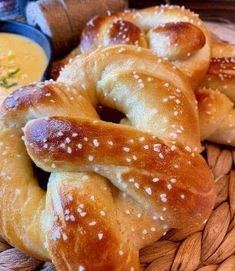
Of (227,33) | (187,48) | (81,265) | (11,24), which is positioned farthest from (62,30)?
(81,265)

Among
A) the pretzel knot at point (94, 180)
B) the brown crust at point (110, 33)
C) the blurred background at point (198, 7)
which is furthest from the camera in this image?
the blurred background at point (198, 7)

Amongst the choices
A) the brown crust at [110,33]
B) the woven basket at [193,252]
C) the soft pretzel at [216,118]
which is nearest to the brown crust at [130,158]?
the woven basket at [193,252]

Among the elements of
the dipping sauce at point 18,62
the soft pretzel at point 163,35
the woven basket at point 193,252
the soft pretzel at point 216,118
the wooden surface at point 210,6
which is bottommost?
the wooden surface at point 210,6

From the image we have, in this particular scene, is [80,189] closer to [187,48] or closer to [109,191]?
[109,191]

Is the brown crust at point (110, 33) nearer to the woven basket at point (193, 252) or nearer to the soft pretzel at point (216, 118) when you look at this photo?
the soft pretzel at point (216, 118)

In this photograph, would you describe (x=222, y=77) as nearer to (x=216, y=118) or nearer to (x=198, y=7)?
(x=216, y=118)

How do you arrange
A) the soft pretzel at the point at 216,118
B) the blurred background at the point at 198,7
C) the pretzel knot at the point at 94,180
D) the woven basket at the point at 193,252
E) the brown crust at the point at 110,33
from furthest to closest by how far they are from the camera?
the blurred background at the point at 198,7, the brown crust at the point at 110,33, the soft pretzel at the point at 216,118, the woven basket at the point at 193,252, the pretzel knot at the point at 94,180

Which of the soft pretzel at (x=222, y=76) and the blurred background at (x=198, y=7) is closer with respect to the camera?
the soft pretzel at (x=222, y=76)
